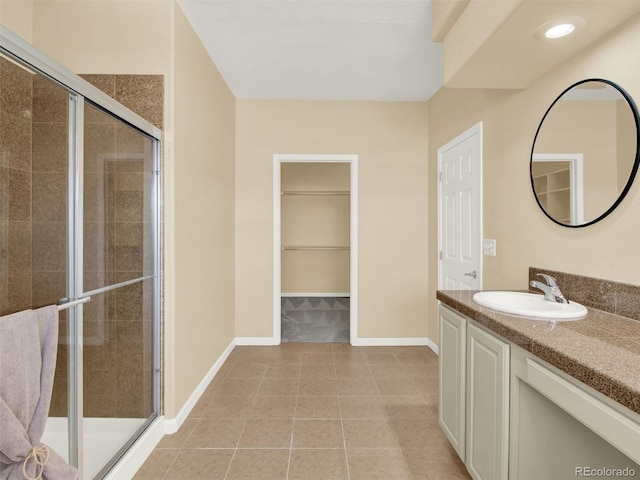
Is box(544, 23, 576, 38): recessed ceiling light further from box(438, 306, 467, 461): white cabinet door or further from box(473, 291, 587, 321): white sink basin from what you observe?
box(438, 306, 467, 461): white cabinet door

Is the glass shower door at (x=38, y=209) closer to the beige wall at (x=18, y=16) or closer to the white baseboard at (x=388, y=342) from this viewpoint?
the beige wall at (x=18, y=16)

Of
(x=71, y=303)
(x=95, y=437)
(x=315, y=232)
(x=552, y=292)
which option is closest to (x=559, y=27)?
(x=552, y=292)

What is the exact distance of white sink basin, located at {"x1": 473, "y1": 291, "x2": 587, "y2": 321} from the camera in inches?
51.1

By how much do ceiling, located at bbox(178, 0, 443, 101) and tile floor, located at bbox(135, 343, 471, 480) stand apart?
2.74m

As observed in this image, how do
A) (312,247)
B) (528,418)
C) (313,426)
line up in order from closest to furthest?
(528,418), (313,426), (312,247)

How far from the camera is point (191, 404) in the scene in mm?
2324

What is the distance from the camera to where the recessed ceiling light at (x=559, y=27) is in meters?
1.36

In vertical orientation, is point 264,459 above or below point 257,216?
below

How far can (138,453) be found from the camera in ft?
5.79

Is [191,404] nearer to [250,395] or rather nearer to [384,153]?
[250,395]

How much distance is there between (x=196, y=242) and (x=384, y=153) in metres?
2.25

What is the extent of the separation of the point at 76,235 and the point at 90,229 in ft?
0.40

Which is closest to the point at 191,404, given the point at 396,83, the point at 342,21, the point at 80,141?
the point at 80,141

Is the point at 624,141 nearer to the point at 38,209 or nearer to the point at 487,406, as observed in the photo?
the point at 487,406
